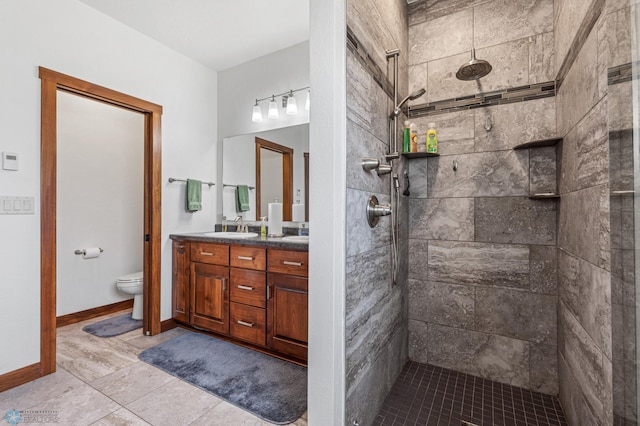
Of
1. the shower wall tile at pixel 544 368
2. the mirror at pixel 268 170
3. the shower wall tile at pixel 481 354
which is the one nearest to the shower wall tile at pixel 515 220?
the shower wall tile at pixel 544 368

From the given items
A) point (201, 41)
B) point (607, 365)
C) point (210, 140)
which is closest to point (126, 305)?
point (210, 140)

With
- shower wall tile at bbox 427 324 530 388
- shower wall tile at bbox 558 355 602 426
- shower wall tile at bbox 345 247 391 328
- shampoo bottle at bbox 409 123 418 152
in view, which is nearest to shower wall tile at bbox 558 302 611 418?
shower wall tile at bbox 558 355 602 426

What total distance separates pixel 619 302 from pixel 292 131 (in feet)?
8.43

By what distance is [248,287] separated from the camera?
92.8 inches

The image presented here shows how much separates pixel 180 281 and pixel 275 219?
109 centimetres

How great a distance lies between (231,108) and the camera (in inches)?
129

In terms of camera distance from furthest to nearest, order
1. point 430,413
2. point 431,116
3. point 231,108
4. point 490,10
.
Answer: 1. point 231,108
2. point 431,116
3. point 490,10
4. point 430,413

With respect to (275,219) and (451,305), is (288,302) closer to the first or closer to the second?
(275,219)

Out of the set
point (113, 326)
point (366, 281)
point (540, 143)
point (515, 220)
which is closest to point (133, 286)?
point (113, 326)

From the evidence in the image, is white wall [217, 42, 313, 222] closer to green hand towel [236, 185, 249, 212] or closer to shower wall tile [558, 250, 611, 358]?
green hand towel [236, 185, 249, 212]

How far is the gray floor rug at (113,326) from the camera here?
2756 mm

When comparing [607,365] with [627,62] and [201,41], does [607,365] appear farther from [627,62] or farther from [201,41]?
[201,41]

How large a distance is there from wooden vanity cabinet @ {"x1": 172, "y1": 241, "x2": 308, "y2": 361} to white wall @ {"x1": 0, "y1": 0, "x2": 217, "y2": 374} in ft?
0.84

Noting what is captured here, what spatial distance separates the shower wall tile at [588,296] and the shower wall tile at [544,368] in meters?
0.32
